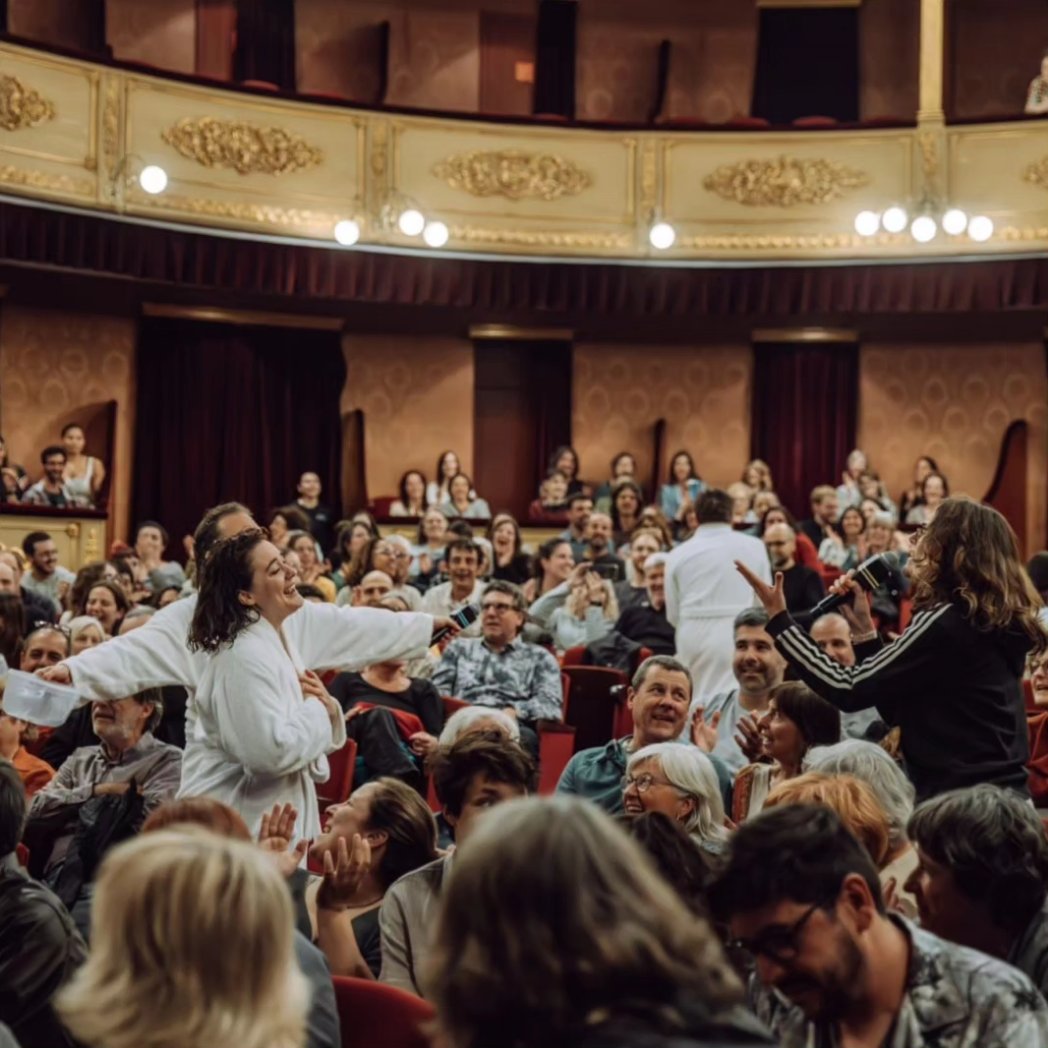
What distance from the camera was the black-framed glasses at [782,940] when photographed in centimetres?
184

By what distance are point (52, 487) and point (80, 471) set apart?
1.47 feet

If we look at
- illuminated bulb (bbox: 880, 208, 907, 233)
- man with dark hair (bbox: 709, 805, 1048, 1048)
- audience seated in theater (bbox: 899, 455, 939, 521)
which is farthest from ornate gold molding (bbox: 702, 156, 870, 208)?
man with dark hair (bbox: 709, 805, 1048, 1048)

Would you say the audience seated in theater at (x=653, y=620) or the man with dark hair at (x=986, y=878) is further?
the audience seated in theater at (x=653, y=620)

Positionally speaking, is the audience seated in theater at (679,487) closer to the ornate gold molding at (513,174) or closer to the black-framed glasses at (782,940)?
the ornate gold molding at (513,174)

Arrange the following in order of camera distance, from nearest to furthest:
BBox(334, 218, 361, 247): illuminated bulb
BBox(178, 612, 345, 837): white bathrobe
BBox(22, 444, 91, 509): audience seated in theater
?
1. BBox(178, 612, 345, 837): white bathrobe
2. BBox(22, 444, 91, 509): audience seated in theater
3. BBox(334, 218, 361, 247): illuminated bulb

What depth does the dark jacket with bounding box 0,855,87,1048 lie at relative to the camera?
8.57 feet

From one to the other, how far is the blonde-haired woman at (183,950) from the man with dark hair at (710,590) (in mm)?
4495

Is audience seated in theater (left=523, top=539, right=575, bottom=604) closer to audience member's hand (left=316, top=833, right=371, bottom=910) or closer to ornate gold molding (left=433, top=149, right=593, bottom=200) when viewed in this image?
ornate gold molding (left=433, top=149, right=593, bottom=200)

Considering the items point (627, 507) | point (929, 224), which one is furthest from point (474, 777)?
point (929, 224)

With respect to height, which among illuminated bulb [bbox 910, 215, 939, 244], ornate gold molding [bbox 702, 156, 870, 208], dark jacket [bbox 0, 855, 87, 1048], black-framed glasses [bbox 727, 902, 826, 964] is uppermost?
ornate gold molding [bbox 702, 156, 870, 208]

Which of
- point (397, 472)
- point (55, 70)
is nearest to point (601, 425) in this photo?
point (397, 472)

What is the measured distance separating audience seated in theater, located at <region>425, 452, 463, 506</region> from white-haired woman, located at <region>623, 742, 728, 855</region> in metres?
8.37

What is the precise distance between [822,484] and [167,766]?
9.70 meters

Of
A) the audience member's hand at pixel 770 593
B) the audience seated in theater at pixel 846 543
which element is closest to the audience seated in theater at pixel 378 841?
the audience member's hand at pixel 770 593
